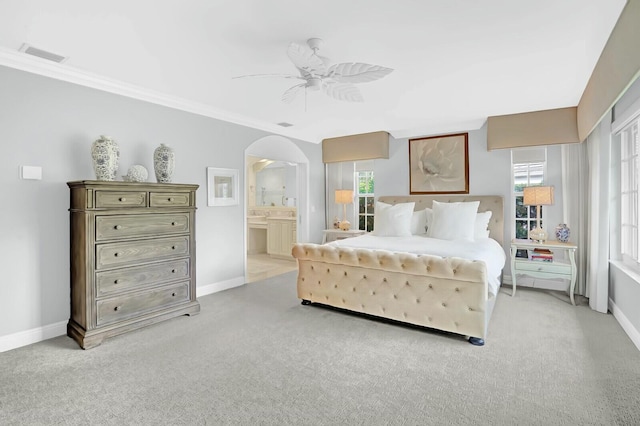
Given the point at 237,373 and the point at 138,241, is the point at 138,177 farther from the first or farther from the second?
the point at 237,373

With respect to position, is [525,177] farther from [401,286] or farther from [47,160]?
[47,160]

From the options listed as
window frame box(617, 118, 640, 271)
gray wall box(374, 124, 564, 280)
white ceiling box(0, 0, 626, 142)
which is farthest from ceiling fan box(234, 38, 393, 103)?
gray wall box(374, 124, 564, 280)

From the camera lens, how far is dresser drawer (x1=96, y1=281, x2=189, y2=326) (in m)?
2.88

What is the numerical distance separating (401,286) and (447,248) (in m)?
0.74

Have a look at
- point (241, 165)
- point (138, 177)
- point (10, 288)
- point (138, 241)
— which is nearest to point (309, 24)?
point (138, 177)

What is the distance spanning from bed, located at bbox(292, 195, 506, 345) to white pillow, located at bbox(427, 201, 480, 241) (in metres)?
0.01

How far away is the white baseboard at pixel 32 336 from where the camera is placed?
2730 mm

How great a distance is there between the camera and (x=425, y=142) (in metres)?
5.36

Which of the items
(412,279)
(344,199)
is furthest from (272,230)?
(412,279)

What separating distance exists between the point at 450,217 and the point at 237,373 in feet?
10.1

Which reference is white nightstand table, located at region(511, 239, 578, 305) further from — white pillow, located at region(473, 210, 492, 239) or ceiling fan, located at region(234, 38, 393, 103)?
ceiling fan, located at region(234, 38, 393, 103)

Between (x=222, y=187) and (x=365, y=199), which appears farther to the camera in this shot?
(x=365, y=199)

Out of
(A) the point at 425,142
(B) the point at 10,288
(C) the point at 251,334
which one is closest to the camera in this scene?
(B) the point at 10,288

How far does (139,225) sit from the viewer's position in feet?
10.3
